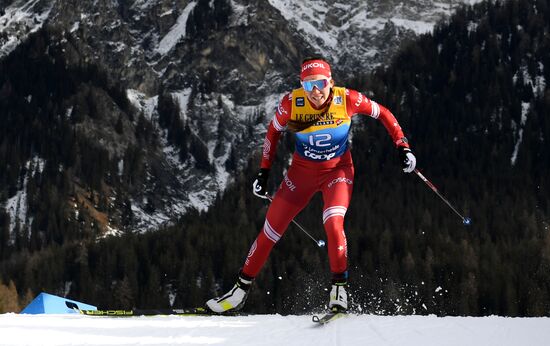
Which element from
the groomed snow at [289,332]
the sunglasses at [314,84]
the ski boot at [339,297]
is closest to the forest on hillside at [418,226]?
the ski boot at [339,297]

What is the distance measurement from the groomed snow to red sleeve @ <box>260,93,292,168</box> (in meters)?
2.44

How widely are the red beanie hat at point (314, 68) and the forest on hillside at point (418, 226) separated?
122 ft

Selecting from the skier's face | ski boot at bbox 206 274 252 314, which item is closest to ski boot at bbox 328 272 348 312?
ski boot at bbox 206 274 252 314

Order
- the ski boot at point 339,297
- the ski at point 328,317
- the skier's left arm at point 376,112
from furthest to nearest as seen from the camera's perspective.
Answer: the skier's left arm at point 376,112, the ski boot at point 339,297, the ski at point 328,317

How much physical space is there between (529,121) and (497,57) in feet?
96.6

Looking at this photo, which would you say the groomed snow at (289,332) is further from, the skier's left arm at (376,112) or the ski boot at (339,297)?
the skier's left arm at (376,112)

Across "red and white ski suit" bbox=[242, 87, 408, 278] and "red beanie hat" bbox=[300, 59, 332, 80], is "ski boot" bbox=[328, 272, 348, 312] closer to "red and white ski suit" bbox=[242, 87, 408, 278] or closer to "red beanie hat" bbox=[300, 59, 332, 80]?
"red and white ski suit" bbox=[242, 87, 408, 278]

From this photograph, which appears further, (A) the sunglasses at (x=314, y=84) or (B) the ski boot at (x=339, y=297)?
(A) the sunglasses at (x=314, y=84)

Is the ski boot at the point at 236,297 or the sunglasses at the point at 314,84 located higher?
the sunglasses at the point at 314,84

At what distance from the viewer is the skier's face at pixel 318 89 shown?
9.75 meters

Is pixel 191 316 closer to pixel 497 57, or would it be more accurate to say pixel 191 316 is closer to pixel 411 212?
pixel 411 212

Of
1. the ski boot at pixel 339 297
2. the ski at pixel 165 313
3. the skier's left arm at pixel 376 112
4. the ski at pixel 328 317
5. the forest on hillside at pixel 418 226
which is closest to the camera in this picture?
the ski at pixel 328 317

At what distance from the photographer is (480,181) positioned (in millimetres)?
141750

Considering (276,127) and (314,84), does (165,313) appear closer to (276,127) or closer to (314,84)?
(276,127)
